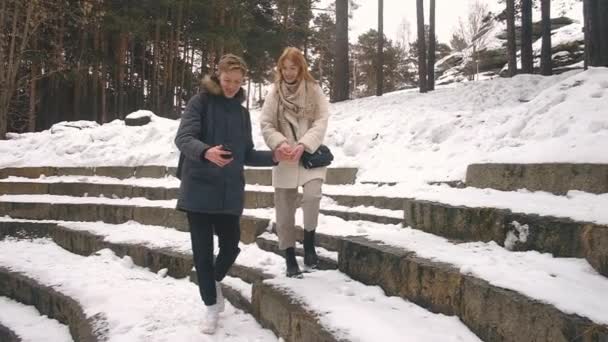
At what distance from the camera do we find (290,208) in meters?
3.07

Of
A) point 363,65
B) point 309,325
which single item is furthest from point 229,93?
point 363,65

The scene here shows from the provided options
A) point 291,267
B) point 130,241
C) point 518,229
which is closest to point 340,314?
point 291,267

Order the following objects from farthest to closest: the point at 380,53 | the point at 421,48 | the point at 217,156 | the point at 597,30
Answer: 1. the point at 380,53
2. the point at 421,48
3. the point at 597,30
4. the point at 217,156

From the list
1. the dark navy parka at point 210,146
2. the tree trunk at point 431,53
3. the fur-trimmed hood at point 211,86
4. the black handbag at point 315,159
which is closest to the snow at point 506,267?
the black handbag at point 315,159

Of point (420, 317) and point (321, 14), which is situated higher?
point (321, 14)

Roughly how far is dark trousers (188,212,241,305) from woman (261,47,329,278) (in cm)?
36

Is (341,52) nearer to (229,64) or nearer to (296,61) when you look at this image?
(296,61)

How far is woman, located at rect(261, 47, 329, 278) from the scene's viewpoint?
294cm

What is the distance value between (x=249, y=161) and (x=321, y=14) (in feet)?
78.5

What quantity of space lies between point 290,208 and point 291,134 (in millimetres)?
528

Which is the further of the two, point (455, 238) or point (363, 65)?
→ point (363, 65)

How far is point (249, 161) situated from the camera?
2.97 meters

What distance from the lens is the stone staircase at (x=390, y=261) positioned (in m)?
1.91

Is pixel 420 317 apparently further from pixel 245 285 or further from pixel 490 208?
pixel 245 285
